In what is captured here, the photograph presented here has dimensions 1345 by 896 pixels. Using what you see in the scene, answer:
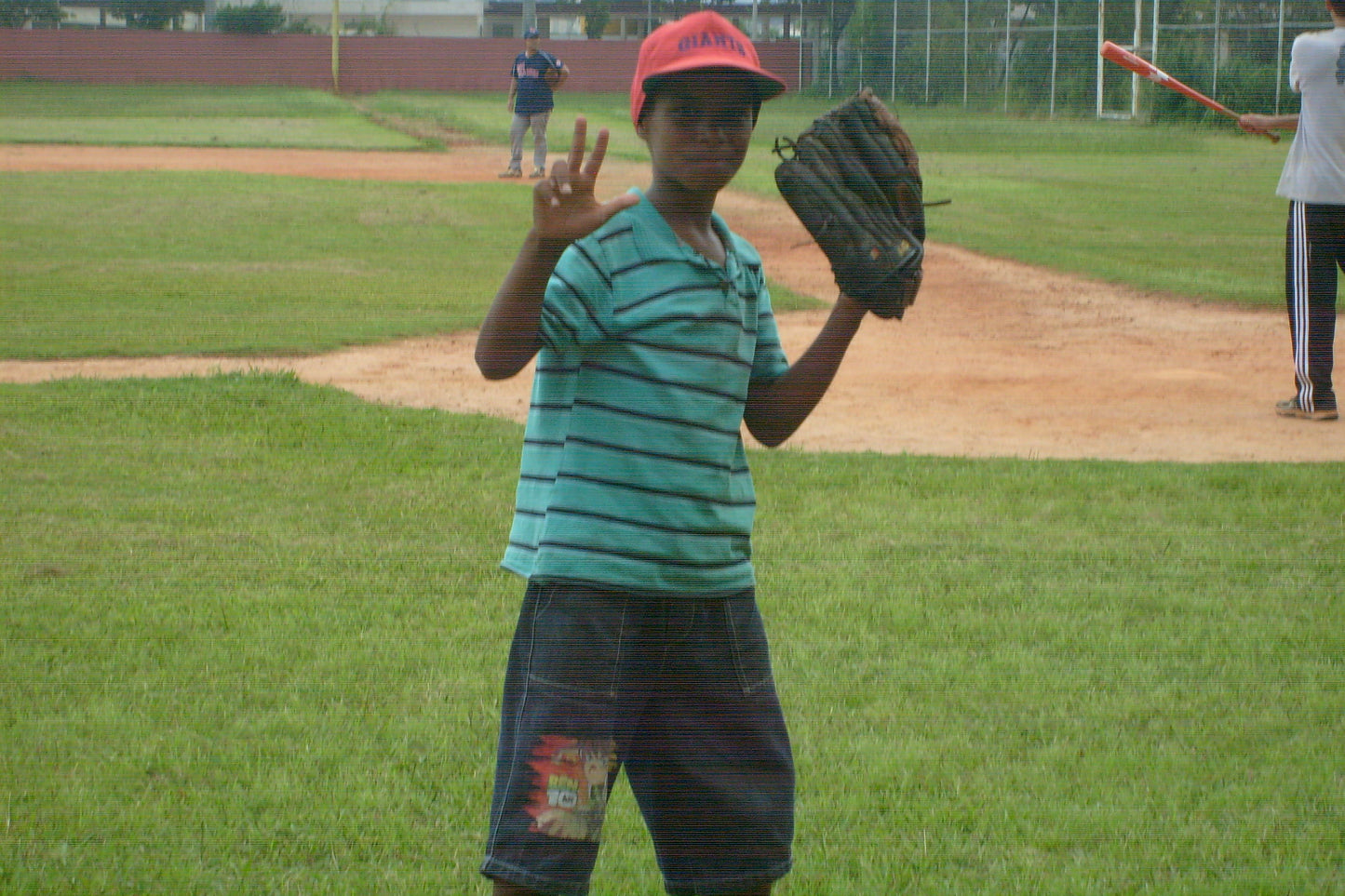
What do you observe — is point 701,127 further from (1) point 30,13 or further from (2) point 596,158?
(1) point 30,13

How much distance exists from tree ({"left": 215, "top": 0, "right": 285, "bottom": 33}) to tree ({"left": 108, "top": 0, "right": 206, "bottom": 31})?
60.2 inches

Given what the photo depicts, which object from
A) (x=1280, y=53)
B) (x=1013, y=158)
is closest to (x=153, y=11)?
(x=1013, y=158)

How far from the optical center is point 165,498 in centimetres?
469

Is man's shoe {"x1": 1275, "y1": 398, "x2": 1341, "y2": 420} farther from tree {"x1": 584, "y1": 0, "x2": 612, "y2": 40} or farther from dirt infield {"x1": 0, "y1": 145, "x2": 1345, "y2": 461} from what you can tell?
tree {"x1": 584, "y1": 0, "x2": 612, "y2": 40}

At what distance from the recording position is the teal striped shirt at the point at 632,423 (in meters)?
1.80

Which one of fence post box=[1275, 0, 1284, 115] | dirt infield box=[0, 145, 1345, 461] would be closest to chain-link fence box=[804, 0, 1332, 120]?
fence post box=[1275, 0, 1284, 115]

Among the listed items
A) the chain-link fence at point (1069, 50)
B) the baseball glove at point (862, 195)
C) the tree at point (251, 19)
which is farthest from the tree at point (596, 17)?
the baseball glove at point (862, 195)

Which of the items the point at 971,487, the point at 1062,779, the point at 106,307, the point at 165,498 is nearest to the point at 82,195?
the point at 106,307

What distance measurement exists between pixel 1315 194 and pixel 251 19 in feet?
78.0

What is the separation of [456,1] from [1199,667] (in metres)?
25.3

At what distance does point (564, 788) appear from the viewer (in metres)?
1.78

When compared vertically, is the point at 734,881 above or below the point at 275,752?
above

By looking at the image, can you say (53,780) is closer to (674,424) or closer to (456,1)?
(674,424)

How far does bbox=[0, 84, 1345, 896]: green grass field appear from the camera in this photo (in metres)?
2.61
